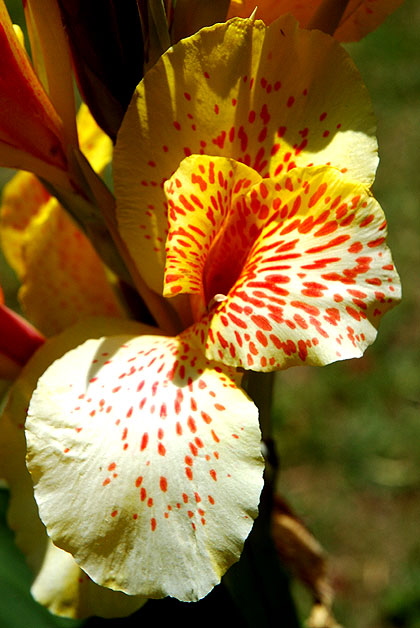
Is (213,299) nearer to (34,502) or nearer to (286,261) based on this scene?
(286,261)

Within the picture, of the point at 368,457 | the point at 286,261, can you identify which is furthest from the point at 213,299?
the point at 368,457

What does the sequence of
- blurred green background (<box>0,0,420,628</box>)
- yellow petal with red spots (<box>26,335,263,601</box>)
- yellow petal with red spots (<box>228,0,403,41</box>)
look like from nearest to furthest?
yellow petal with red spots (<box>26,335,263,601</box>) < yellow petal with red spots (<box>228,0,403,41</box>) < blurred green background (<box>0,0,420,628</box>)

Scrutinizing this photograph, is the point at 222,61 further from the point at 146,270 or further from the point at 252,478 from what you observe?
the point at 252,478

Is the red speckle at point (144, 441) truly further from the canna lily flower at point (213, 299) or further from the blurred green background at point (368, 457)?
the blurred green background at point (368, 457)

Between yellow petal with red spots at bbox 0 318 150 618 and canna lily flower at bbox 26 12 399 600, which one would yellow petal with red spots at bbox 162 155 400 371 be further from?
yellow petal with red spots at bbox 0 318 150 618

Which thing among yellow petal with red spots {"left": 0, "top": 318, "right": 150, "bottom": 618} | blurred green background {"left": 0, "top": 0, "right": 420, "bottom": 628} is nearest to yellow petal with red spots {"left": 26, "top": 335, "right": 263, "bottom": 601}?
yellow petal with red spots {"left": 0, "top": 318, "right": 150, "bottom": 618}

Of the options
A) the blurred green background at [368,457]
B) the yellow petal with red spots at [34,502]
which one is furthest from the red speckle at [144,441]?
the blurred green background at [368,457]

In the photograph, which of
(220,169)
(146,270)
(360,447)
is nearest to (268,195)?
(220,169)
